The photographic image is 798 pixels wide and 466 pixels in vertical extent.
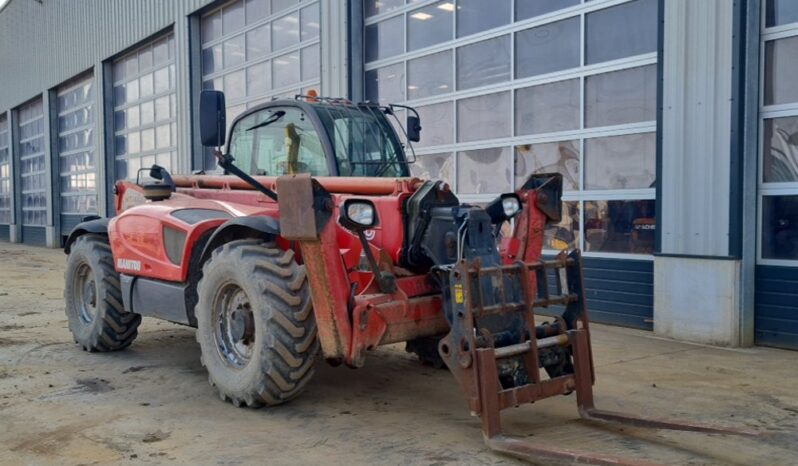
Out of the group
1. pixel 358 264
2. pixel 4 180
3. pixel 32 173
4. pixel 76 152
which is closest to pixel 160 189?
pixel 358 264

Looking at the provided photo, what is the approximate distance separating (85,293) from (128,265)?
1327 mm

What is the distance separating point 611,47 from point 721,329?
11.9ft

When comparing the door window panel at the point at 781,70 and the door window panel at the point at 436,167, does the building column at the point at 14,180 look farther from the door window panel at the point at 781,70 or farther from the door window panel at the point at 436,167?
the door window panel at the point at 781,70

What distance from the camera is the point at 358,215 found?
4.72 meters

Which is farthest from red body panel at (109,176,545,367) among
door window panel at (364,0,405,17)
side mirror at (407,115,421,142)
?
door window panel at (364,0,405,17)

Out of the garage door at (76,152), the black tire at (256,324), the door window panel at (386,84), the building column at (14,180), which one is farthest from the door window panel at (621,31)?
the building column at (14,180)

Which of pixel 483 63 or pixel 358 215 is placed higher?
pixel 483 63

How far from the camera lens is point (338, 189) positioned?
5.61m

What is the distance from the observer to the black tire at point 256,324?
4.98 meters

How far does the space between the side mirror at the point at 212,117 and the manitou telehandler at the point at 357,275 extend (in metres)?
0.01

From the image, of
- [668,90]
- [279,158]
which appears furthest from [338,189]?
[668,90]

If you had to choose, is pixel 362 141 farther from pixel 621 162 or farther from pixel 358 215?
pixel 621 162

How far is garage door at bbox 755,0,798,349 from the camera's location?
754 cm

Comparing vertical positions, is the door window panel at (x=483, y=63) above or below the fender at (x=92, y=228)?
above
